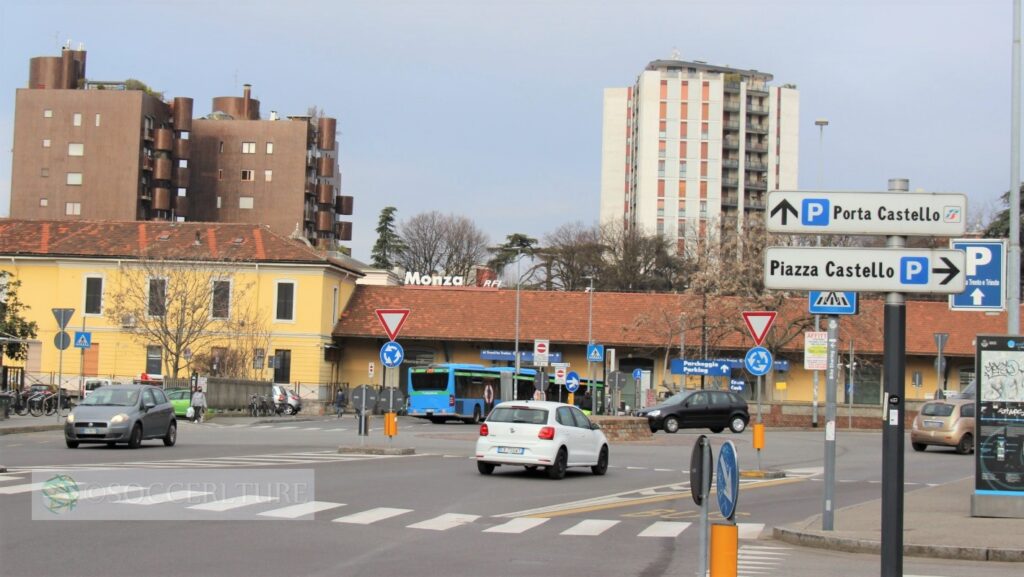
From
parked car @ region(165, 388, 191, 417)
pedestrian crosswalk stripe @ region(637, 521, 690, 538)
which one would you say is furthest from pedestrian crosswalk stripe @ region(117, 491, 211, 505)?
parked car @ region(165, 388, 191, 417)

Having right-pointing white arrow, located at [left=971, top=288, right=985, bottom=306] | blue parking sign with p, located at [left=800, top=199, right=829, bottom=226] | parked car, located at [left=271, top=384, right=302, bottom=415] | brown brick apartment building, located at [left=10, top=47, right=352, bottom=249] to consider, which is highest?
brown brick apartment building, located at [left=10, top=47, right=352, bottom=249]

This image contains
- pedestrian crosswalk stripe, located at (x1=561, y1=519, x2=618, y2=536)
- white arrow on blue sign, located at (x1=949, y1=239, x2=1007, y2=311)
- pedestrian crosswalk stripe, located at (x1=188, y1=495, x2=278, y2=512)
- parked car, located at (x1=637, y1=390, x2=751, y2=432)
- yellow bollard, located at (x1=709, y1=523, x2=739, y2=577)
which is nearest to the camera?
yellow bollard, located at (x1=709, y1=523, x2=739, y2=577)

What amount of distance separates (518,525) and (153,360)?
61972mm

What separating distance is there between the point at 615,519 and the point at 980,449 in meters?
5.01

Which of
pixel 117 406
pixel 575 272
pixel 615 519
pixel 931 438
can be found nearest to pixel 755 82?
pixel 575 272

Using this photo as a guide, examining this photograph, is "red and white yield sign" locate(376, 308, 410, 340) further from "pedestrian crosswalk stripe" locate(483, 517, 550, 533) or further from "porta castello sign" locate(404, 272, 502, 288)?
"porta castello sign" locate(404, 272, 502, 288)

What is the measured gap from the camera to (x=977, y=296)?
1784 centimetres

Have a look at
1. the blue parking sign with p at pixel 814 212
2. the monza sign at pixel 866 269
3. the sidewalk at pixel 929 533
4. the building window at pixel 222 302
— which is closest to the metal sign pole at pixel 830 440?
the sidewalk at pixel 929 533

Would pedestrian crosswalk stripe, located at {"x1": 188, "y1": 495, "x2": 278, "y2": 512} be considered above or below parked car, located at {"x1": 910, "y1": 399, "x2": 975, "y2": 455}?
below

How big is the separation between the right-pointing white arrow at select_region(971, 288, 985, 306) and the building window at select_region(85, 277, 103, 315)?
212 ft

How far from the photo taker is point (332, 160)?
10975 centimetres

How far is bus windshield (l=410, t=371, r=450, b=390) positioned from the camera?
59.9 m

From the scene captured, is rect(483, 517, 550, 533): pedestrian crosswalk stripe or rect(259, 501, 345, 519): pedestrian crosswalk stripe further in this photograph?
rect(259, 501, 345, 519): pedestrian crosswalk stripe

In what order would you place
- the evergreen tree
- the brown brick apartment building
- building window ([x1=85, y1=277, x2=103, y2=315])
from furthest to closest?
1. the evergreen tree
2. the brown brick apartment building
3. building window ([x1=85, y1=277, x2=103, y2=315])
